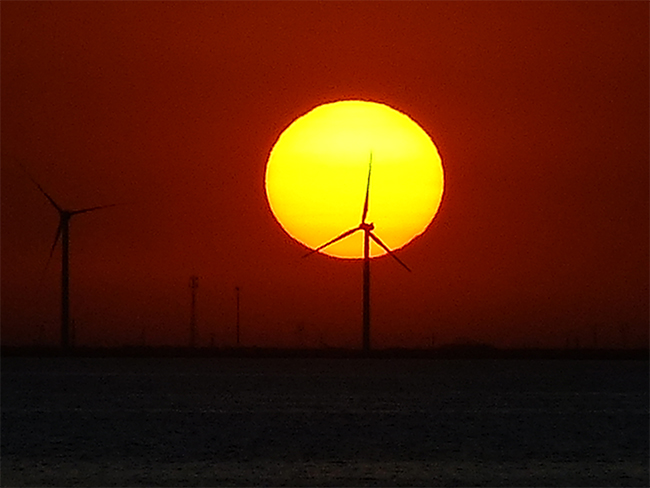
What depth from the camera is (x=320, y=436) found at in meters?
76.1

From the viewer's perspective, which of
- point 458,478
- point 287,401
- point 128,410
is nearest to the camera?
point 458,478

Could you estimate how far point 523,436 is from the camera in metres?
78.7

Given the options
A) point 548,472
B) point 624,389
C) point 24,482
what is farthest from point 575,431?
point 624,389

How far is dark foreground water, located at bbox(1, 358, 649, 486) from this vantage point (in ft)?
187

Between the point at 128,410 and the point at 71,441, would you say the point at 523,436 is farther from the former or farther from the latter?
the point at 128,410

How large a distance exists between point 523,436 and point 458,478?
22.5 m

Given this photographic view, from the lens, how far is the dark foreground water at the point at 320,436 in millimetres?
57062

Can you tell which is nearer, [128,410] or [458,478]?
[458,478]

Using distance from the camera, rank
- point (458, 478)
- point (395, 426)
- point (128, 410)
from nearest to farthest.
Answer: point (458, 478) → point (395, 426) → point (128, 410)

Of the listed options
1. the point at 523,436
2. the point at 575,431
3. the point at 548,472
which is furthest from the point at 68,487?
the point at 575,431

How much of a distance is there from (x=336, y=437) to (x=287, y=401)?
38715 mm

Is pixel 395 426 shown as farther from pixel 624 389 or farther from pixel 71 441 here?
pixel 624 389

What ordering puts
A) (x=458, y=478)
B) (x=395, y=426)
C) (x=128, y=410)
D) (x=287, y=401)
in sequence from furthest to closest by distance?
(x=287, y=401)
(x=128, y=410)
(x=395, y=426)
(x=458, y=478)

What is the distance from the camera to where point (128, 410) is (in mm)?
100875
